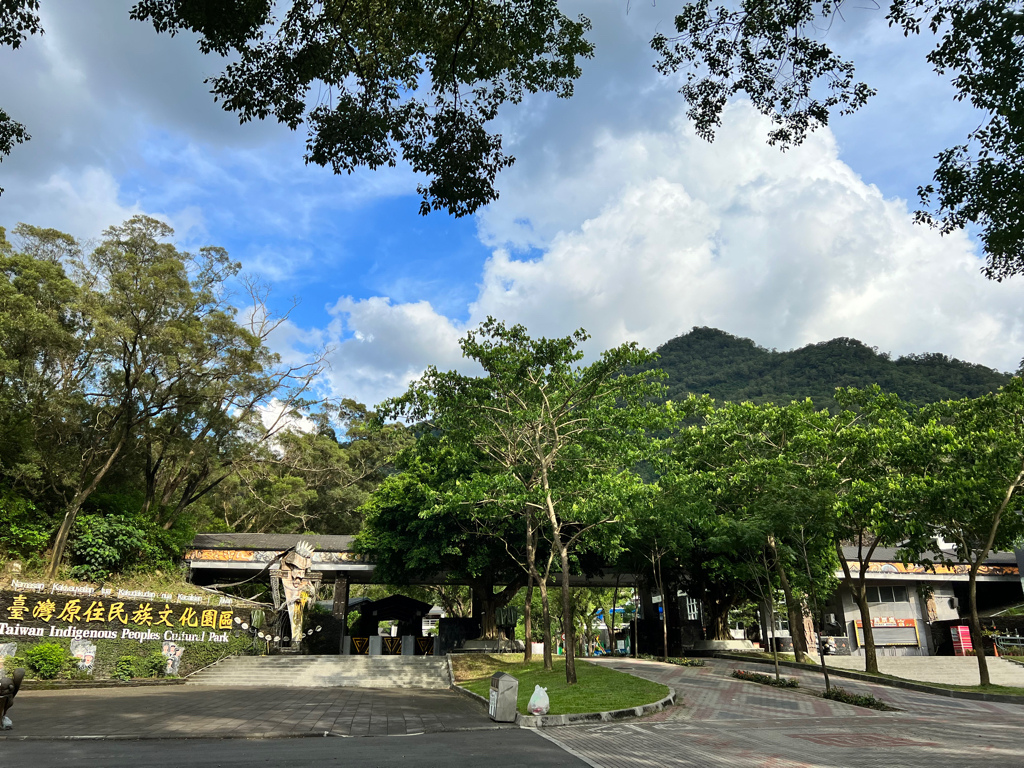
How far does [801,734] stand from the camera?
9.88m

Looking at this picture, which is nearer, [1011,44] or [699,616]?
[1011,44]

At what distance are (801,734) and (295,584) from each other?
18941 millimetres

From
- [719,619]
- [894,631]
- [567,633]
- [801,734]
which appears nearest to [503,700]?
[567,633]

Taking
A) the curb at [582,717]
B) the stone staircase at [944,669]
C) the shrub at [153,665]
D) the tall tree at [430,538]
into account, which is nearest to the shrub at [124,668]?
the shrub at [153,665]

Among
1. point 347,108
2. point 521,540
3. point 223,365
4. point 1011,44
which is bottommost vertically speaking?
point 521,540

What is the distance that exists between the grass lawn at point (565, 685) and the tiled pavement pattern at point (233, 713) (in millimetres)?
1437

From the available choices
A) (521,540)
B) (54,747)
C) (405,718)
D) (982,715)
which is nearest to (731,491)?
(521,540)

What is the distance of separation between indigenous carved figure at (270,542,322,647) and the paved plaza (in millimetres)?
8000

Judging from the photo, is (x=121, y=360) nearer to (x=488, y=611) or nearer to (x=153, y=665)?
(x=153, y=665)

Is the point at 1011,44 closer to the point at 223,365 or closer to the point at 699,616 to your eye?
the point at 223,365

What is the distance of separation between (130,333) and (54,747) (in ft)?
48.9

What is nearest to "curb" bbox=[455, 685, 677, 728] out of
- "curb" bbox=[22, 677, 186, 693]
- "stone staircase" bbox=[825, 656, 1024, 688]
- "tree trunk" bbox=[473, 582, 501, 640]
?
"stone staircase" bbox=[825, 656, 1024, 688]

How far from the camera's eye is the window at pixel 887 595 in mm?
30781

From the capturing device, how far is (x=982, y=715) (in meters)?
12.2
